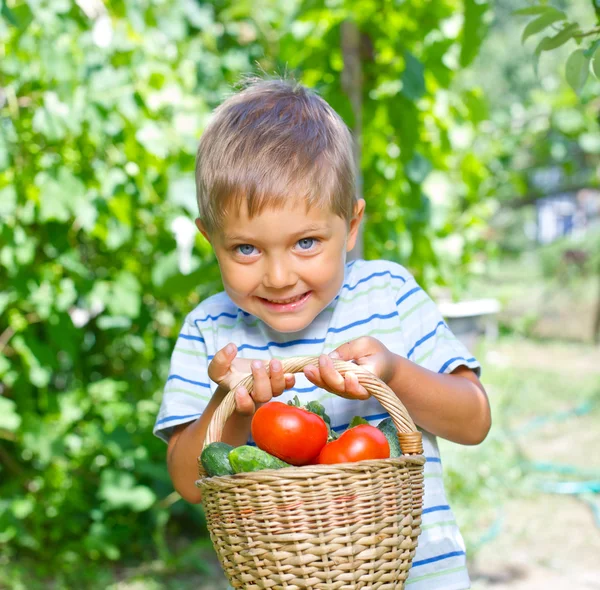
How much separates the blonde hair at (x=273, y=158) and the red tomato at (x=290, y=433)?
328mm

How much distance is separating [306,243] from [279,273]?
79mm

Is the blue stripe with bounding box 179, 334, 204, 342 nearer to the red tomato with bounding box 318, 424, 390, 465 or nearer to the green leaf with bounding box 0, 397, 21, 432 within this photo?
the red tomato with bounding box 318, 424, 390, 465

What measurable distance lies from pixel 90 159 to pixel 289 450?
2118mm

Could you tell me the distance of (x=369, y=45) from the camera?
2.87 metres

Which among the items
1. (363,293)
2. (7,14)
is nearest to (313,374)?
(363,293)

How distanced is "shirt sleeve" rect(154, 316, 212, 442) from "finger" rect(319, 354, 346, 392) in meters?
0.41

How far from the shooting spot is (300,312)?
136 centimetres

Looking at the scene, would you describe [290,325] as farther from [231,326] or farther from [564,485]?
[564,485]

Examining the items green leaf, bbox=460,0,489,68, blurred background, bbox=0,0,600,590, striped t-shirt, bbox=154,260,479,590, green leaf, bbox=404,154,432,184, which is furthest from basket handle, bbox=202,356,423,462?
green leaf, bbox=404,154,432,184

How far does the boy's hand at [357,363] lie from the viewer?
1153 millimetres

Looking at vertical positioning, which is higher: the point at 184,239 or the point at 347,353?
the point at 347,353

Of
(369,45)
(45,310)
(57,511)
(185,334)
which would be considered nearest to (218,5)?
(369,45)

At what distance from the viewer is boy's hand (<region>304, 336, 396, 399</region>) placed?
3.78ft

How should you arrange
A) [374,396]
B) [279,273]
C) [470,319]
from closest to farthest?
[374,396], [279,273], [470,319]
